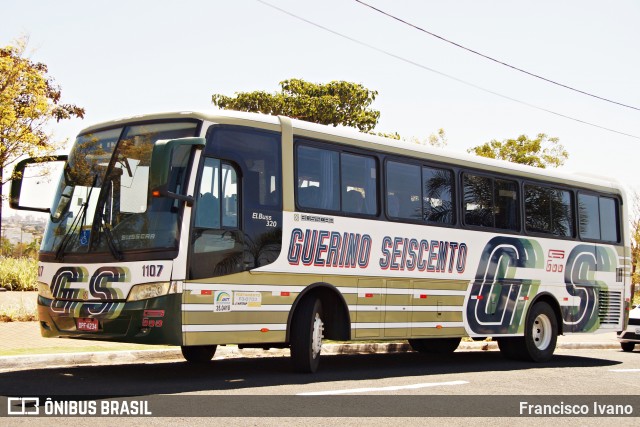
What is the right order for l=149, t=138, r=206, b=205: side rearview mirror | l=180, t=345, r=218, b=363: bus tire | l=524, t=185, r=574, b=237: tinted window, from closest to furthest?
l=149, t=138, r=206, b=205: side rearview mirror, l=180, t=345, r=218, b=363: bus tire, l=524, t=185, r=574, b=237: tinted window

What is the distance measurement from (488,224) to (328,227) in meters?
4.34

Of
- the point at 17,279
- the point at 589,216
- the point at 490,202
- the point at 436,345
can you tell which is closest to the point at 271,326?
the point at 490,202

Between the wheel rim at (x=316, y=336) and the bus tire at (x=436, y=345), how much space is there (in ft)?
17.9

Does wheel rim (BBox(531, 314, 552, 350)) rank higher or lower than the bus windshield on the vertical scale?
lower

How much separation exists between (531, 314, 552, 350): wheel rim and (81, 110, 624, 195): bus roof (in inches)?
106

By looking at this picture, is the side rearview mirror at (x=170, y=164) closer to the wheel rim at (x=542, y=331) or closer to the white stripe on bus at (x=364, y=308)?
the white stripe on bus at (x=364, y=308)

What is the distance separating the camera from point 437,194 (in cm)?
1459

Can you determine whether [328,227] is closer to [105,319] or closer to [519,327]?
[105,319]

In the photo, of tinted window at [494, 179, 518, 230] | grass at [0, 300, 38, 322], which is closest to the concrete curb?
tinted window at [494, 179, 518, 230]

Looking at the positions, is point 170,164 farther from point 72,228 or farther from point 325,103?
point 325,103

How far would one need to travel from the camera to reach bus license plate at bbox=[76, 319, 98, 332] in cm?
1048

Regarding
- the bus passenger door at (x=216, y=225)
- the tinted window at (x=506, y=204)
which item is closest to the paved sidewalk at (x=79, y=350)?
the bus passenger door at (x=216, y=225)

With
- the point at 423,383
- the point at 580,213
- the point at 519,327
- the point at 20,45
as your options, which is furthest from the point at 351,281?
the point at 20,45

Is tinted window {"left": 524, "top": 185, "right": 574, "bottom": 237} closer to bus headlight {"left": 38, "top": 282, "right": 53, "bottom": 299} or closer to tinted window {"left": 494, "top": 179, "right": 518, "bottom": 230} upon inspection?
tinted window {"left": 494, "top": 179, "right": 518, "bottom": 230}
